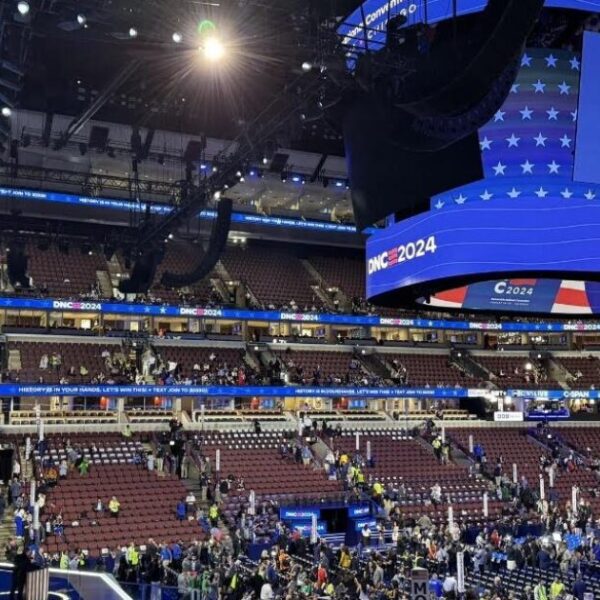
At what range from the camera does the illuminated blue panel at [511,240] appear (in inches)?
485

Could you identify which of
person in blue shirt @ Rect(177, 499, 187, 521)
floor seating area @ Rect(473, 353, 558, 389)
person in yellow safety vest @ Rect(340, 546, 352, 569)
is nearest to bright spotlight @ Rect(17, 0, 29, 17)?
person in yellow safety vest @ Rect(340, 546, 352, 569)

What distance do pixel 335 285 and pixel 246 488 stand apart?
18362 millimetres

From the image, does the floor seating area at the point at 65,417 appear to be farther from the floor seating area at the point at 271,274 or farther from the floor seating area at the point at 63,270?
the floor seating area at the point at 271,274

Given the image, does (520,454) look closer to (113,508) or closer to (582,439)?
(582,439)

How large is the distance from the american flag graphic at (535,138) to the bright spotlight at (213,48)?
15.5 feet

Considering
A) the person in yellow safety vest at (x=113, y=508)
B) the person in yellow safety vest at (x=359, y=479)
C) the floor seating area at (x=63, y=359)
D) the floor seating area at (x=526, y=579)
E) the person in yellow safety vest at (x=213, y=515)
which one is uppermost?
the floor seating area at (x=63, y=359)

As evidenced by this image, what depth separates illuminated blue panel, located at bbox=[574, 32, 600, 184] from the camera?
12.6 m

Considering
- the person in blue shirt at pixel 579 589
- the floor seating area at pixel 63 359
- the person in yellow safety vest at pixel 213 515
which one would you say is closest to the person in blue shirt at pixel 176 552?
the person in yellow safety vest at pixel 213 515

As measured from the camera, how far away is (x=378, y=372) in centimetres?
3869

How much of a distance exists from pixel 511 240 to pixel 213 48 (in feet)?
20.0

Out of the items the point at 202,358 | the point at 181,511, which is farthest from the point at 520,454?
the point at 181,511

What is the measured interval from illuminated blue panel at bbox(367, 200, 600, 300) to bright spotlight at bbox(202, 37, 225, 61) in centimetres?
468

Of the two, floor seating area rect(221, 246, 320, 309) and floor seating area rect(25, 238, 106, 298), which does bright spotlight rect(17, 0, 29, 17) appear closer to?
floor seating area rect(25, 238, 106, 298)

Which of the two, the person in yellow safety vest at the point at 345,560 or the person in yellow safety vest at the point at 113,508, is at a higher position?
the person in yellow safety vest at the point at 113,508
